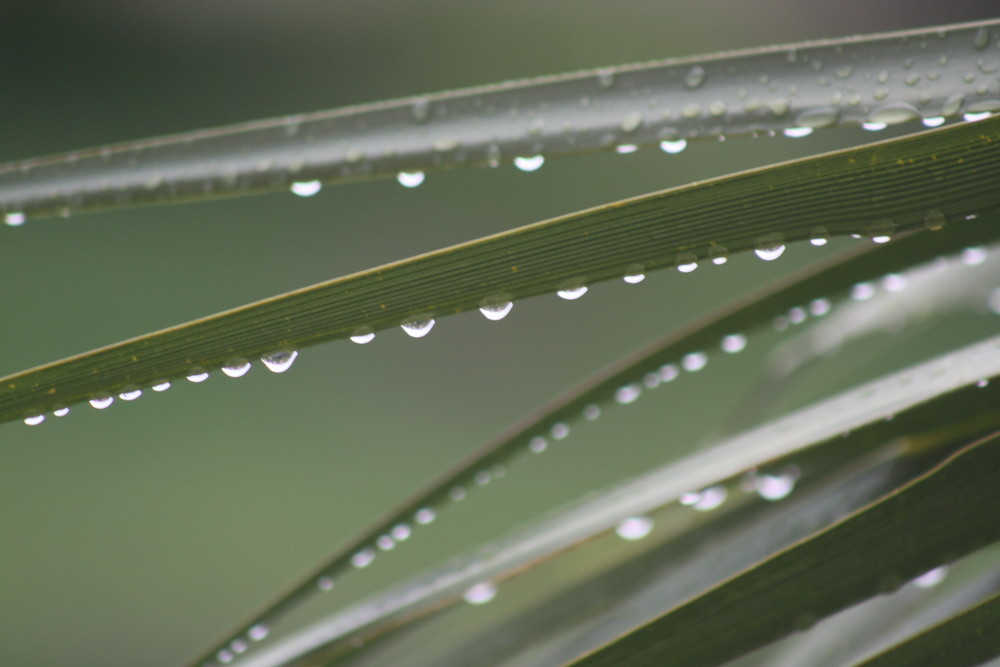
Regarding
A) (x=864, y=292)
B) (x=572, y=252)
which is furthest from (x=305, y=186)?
(x=864, y=292)

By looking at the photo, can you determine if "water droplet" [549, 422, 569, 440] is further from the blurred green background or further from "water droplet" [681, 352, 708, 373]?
the blurred green background

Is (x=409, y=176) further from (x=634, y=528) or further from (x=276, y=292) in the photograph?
(x=276, y=292)

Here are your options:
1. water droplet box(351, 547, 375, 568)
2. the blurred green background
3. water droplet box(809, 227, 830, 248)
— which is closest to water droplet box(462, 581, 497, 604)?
water droplet box(351, 547, 375, 568)

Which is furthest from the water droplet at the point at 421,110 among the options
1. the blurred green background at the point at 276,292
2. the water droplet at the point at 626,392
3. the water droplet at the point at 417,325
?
the blurred green background at the point at 276,292

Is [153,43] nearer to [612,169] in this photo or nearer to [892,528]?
[612,169]

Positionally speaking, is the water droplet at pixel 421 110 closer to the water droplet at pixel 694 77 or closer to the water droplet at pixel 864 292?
the water droplet at pixel 694 77

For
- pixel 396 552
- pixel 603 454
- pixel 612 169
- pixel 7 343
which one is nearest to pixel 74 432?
pixel 7 343
